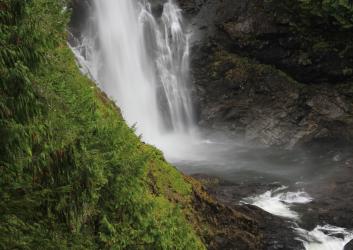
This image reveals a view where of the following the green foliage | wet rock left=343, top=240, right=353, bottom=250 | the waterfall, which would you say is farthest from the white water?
the waterfall

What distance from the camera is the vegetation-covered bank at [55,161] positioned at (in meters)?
4.75

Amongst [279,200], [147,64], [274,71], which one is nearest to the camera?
[279,200]

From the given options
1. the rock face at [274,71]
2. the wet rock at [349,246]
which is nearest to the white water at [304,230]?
the wet rock at [349,246]

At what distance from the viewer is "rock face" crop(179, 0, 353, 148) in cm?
2552

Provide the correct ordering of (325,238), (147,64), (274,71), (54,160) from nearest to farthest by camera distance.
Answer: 1. (54,160)
2. (325,238)
3. (274,71)
4. (147,64)

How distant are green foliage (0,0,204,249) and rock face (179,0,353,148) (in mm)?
19502

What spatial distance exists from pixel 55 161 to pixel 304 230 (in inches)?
383

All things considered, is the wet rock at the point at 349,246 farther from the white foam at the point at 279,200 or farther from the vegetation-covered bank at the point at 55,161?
the vegetation-covered bank at the point at 55,161

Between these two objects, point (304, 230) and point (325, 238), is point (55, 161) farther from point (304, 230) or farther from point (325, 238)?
point (325, 238)

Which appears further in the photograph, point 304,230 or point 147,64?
point 147,64

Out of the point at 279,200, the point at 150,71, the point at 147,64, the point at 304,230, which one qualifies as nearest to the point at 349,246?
the point at 304,230

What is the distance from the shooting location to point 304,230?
13.4m

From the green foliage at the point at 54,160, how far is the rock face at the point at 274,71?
1950 cm

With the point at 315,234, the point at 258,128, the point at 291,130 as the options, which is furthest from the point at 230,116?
the point at 315,234
